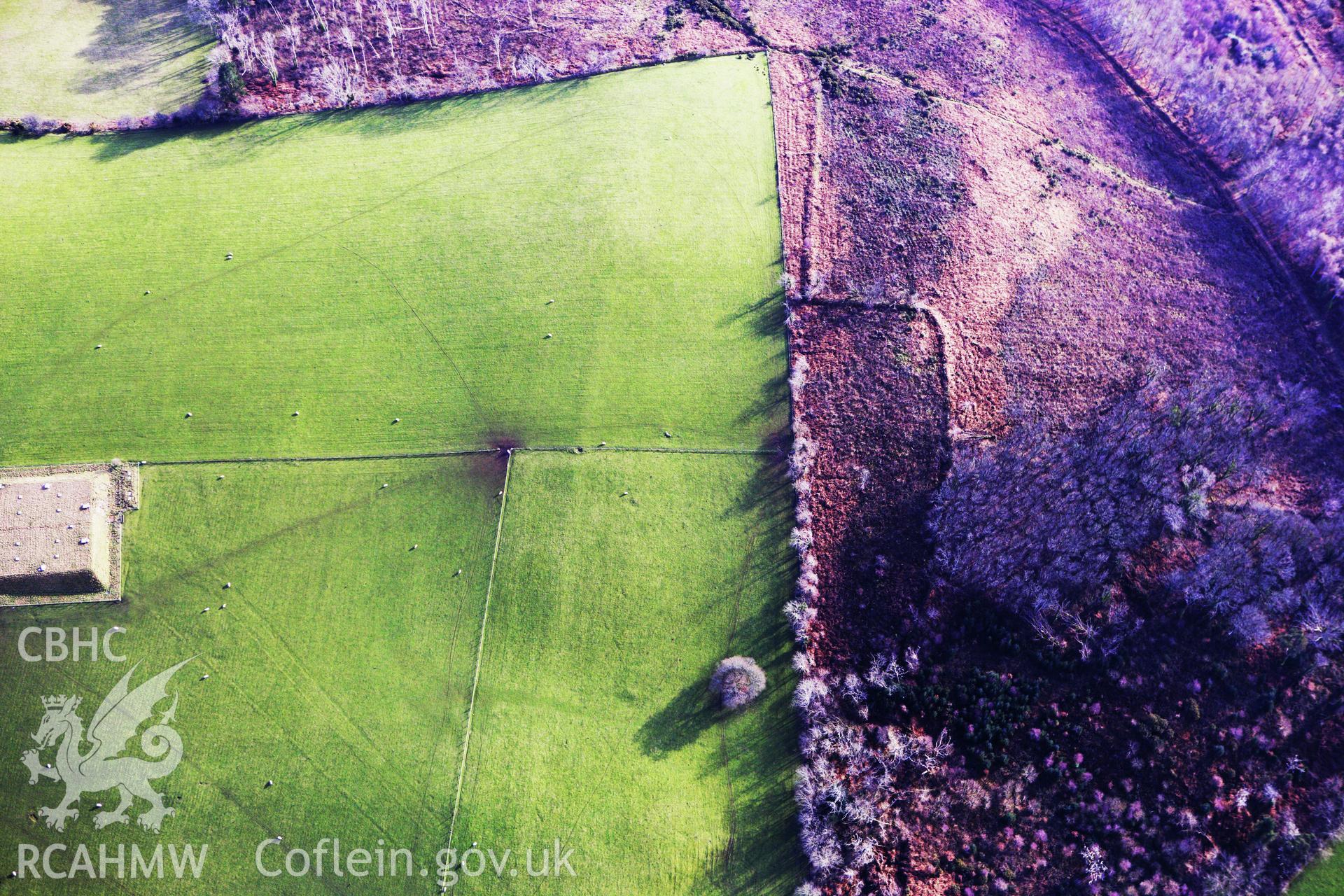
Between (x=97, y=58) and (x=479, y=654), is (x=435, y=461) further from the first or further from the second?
(x=97, y=58)

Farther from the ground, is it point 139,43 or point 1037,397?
point 1037,397

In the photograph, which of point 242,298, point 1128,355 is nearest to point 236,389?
point 242,298

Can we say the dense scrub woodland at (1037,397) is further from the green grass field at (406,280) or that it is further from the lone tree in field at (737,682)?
the green grass field at (406,280)

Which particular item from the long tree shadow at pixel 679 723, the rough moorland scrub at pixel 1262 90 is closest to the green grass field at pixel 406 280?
the long tree shadow at pixel 679 723

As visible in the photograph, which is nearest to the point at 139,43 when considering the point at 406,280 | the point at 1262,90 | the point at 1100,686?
the point at 406,280

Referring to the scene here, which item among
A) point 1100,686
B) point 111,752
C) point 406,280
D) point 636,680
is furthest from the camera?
point 406,280

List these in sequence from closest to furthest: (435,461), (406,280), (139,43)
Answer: (435,461) < (406,280) < (139,43)

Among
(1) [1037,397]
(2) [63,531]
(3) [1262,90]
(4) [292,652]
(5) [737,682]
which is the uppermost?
(3) [1262,90]

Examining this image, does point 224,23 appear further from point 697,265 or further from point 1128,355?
point 1128,355
